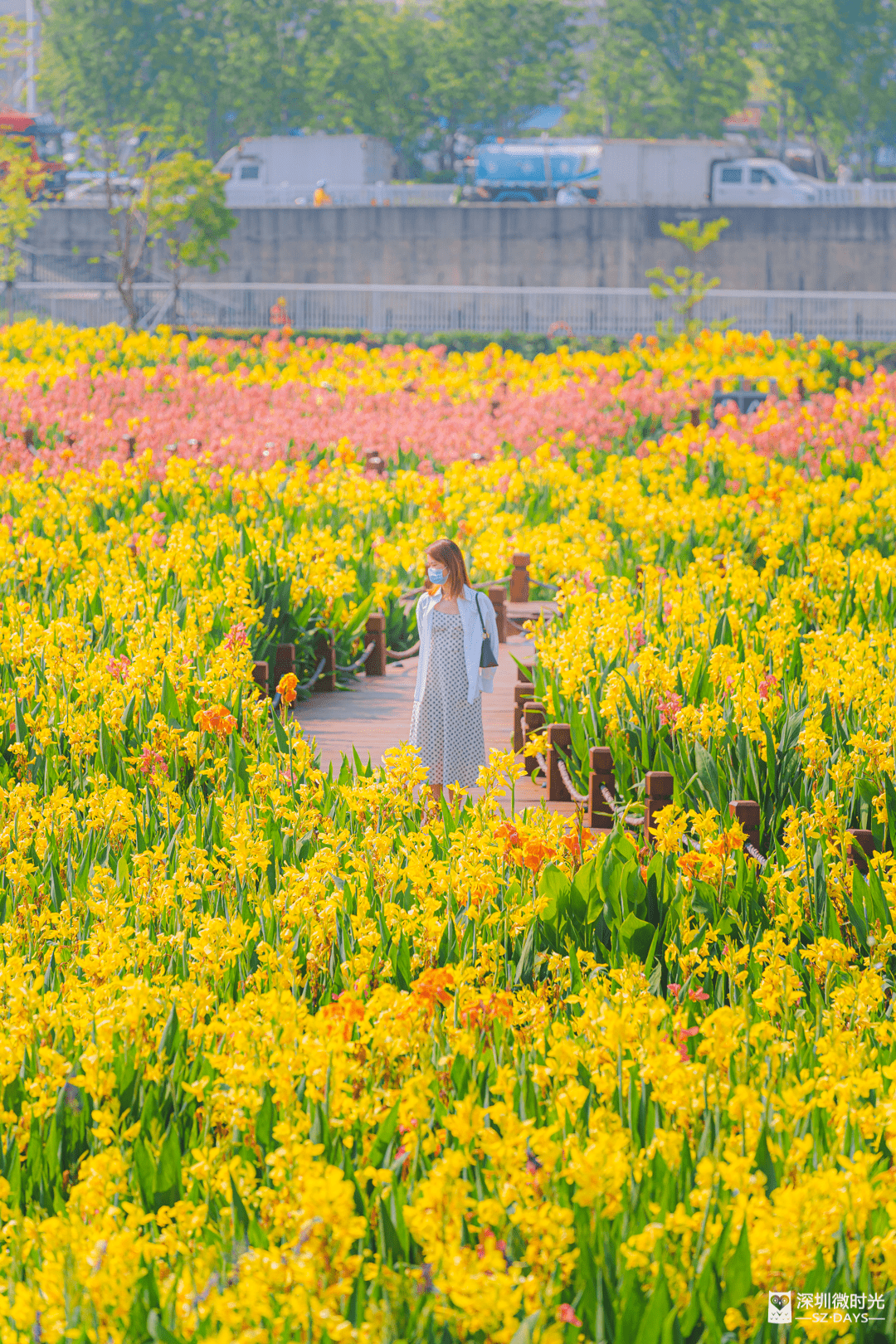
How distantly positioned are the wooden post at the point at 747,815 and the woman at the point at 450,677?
1.44 m

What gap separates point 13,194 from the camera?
94.0 ft

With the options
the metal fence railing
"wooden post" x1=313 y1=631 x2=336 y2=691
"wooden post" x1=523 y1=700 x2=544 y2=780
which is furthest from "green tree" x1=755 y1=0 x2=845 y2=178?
"wooden post" x1=523 y1=700 x2=544 y2=780

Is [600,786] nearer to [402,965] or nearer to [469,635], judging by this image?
[469,635]

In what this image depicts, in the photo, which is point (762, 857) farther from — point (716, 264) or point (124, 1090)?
point (716, 264)

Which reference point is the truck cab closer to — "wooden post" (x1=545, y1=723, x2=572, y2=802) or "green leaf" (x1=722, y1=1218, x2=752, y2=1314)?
"wooden post" (x1=545, y1=723, x2=572, y2=802)

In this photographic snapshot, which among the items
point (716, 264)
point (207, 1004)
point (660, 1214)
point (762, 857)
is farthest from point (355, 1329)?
point (716, 264)

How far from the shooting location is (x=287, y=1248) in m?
2.74

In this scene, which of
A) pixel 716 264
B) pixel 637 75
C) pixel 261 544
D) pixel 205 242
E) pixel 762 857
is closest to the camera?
pixel 762 857

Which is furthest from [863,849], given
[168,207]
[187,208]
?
[187,208]

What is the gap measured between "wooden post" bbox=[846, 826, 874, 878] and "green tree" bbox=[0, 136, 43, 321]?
27.4 meters

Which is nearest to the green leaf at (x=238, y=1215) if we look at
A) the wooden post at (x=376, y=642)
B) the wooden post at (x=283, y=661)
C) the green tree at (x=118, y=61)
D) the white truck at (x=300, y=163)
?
the wooden post at (x=283, y=661)

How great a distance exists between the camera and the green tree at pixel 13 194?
28750 millimetres

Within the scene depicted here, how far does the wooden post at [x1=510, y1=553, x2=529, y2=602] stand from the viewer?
1021cm

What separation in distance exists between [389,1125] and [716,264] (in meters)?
34.0
